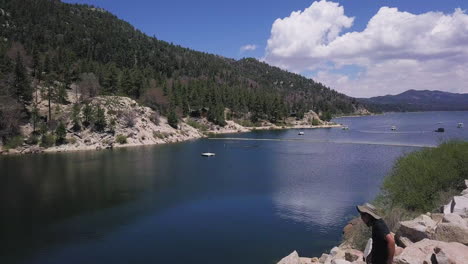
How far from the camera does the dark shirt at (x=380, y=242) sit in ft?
34.2

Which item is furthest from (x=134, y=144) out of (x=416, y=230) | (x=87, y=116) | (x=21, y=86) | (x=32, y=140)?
(x=416, y=230)

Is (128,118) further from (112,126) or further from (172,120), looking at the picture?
(172,120)

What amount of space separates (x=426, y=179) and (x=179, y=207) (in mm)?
26379

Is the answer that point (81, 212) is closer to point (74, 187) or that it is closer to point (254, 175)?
point (74, 187)

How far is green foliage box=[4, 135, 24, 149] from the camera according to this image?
91812 mm

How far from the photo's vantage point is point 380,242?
1051 centimetres

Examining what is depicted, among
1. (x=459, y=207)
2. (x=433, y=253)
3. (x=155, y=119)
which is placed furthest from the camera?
(x=155, y=119)

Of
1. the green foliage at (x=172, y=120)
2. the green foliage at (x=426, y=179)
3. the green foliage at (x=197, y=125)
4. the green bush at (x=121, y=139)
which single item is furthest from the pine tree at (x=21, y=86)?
the green foliage at (x=426, y=179)

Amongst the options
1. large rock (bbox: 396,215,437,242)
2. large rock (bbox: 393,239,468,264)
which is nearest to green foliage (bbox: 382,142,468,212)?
large rock (bbox: 396,215,437,242)

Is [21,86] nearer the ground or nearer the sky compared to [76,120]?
nearer the sky

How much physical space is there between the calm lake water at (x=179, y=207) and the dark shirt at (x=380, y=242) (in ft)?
59.2

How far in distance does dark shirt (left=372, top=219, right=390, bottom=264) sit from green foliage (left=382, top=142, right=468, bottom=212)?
2267 centimetres

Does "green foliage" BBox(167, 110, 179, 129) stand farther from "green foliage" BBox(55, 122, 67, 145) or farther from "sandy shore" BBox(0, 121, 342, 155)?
"green foliage" BBox(55, 122, 67, 145)

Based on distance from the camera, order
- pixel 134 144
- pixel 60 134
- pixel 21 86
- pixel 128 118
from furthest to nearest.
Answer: pixel 128 118, pixel 134 144, pixel 21 86, pixel 60 134
